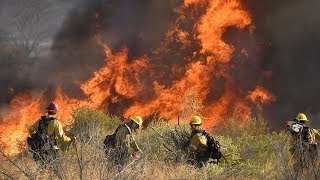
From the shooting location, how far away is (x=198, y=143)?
27.5 feet

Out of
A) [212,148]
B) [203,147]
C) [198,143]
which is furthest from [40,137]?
[212,148]

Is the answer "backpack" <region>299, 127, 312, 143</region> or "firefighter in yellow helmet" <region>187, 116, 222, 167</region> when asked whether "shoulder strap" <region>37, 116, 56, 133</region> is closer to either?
"firefighter in yellow helmet" <region>187, 116, 222, 167</region>

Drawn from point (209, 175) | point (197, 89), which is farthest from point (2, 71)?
point (209, 175)

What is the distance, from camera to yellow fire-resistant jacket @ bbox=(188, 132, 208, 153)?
27.5 feet

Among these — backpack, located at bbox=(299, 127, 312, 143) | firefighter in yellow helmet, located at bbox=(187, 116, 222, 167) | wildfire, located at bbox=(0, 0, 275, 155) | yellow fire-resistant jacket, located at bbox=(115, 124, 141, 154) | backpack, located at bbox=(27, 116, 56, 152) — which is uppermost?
wildfire, located at bbox=(0, 0, 275, 155)

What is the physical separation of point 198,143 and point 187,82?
10.5m

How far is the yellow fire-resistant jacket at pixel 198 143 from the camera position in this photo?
8.38 meters

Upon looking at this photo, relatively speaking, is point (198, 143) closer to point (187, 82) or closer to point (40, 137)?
point (40, 137)

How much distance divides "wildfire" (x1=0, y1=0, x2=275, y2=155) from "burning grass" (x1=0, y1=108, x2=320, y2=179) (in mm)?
4330

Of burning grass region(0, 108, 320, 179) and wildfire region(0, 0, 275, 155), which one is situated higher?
wildfire region(0, 0, 275, 155)

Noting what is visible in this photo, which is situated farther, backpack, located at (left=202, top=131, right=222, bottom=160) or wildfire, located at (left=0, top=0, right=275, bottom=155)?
wildfire, located at (left=0, top=0, right=275, bottom=155)

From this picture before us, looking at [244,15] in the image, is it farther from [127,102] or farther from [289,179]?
[289,179]

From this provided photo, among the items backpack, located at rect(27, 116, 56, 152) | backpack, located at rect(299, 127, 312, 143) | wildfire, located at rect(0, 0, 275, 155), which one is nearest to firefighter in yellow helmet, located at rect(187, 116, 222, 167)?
backpack, located at rect(299, 127, 312, 143)

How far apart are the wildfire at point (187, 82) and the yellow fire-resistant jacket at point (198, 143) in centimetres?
939
